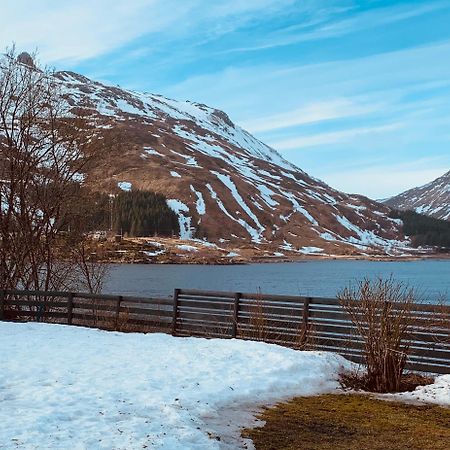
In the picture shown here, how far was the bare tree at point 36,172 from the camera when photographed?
2211 centimetres

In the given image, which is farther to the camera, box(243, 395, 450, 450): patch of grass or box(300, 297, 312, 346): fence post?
box(300, 297, 312, 346): fence post

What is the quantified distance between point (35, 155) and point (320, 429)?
17.6 m

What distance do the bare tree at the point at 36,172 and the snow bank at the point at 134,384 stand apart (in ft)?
24.0

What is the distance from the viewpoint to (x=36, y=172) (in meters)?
22.7

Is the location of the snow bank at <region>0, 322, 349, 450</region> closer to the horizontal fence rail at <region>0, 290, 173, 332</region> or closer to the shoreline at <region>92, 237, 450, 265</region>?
the horizontal fence rail at <region>0, 290, 173, 332</region>

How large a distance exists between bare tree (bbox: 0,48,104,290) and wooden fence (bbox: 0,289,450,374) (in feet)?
9.62

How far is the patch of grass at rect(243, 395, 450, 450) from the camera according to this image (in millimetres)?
7293

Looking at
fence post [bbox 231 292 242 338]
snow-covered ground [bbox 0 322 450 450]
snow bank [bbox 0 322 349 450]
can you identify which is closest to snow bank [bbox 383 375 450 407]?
snow-covered ground [bbox 0 322 450 450]

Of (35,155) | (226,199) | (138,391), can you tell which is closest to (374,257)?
(226,199)

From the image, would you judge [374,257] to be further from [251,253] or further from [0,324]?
[0,324]

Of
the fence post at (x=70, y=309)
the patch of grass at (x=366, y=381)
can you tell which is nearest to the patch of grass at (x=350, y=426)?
the patch of grass at (x=366, y=381)

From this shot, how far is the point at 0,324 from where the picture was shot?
55.8ft

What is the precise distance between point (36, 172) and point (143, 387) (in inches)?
605

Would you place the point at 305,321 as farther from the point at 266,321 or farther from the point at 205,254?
the point at 205,254
